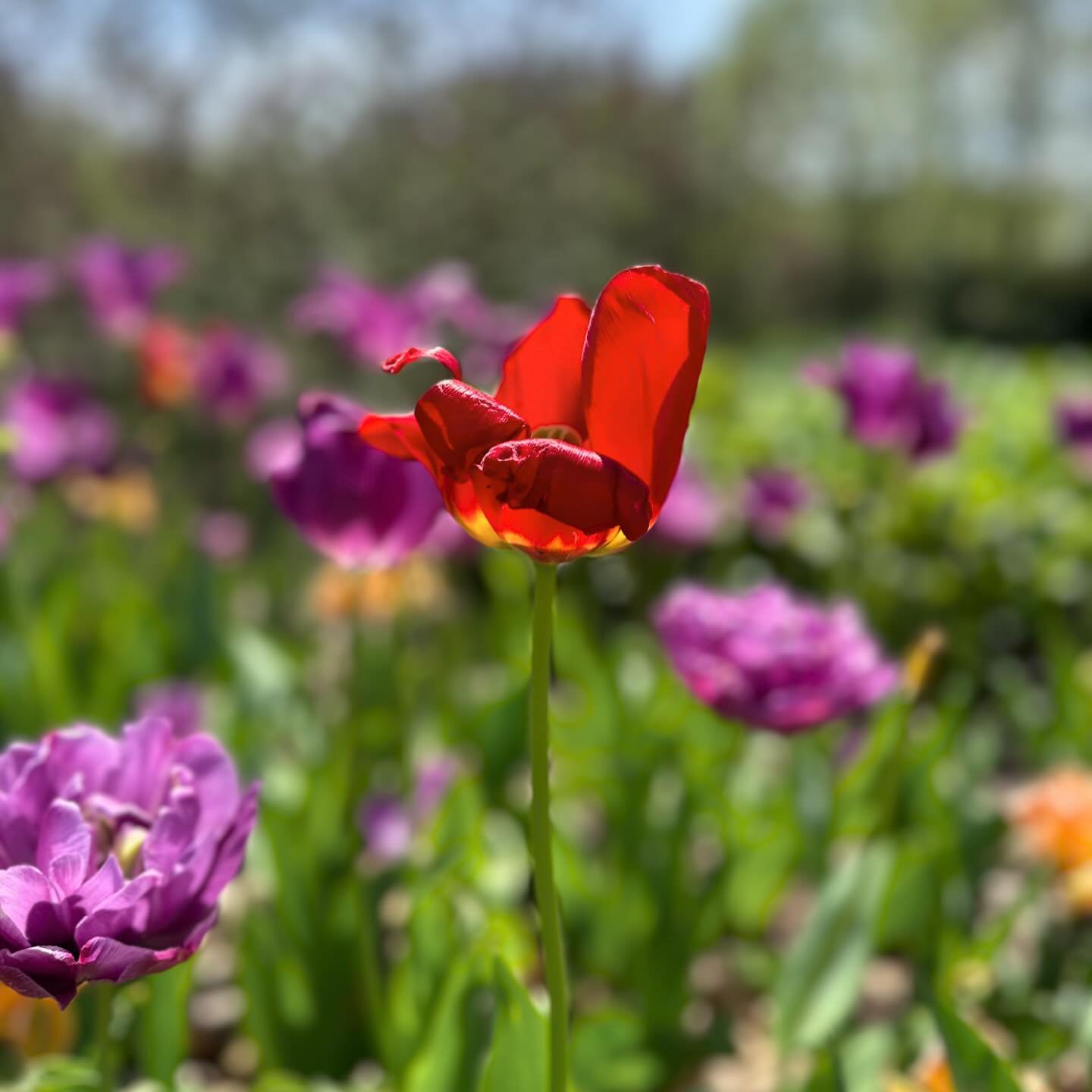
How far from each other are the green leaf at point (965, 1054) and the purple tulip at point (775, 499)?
1.72 meters

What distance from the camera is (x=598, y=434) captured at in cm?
61

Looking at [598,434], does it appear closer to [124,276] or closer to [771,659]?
[771,659]

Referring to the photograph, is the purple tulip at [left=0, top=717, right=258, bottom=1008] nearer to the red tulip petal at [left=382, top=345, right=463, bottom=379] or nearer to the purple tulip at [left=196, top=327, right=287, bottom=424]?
the red tulip petal at [left=382, top=345, right=463, bottom=379]

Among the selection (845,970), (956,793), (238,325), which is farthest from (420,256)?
(845,970)

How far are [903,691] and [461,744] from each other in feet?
2.91

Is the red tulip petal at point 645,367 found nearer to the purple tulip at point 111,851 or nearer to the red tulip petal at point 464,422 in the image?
the red tulip petal at point 464,422

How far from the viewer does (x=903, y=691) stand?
118 cm

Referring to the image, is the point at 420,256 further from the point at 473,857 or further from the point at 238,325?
the point at 473,857

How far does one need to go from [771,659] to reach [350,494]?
1.44ft

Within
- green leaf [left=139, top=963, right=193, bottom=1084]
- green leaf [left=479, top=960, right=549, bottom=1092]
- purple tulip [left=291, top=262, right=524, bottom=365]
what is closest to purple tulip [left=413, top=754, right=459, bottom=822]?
purple tulip [left=291, top=262, right=524, bottom=365]

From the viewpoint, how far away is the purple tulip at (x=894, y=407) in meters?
1.79

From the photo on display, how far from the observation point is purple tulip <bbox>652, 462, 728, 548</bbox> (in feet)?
8.14

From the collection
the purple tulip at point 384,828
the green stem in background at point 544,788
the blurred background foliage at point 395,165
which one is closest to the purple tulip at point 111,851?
the green stem in background at point 544,788

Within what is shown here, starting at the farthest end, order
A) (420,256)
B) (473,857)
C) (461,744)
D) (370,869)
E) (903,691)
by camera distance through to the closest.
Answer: (420,256) < (461,744) < (370,869) < (473,857) < (903,691)
